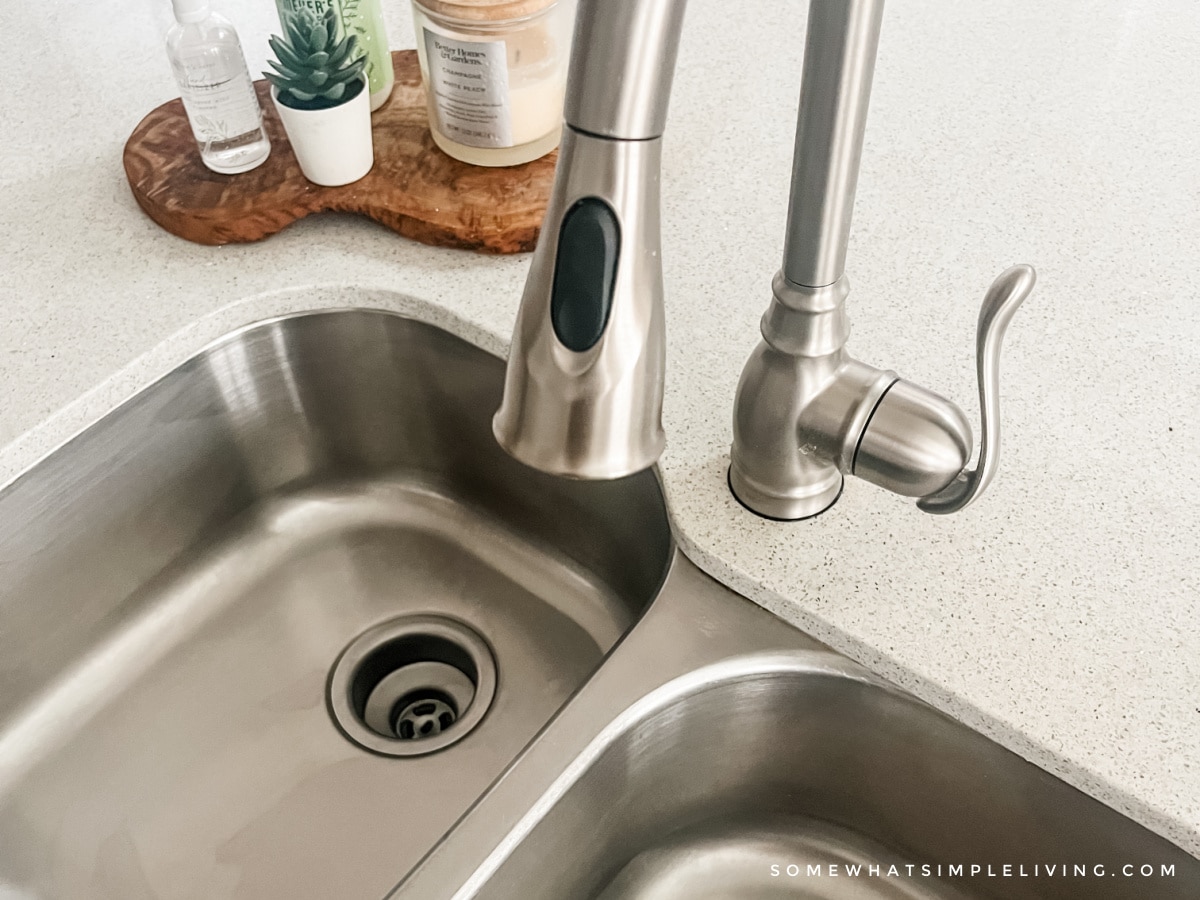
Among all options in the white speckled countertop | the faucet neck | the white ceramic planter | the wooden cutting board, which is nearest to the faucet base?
the white speckled countertop

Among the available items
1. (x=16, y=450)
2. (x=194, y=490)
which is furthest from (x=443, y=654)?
(x=16, y=450)

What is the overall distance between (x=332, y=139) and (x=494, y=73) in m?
0.12

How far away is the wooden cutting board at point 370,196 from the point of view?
68 cm

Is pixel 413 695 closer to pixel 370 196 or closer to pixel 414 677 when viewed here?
pixel 414 677

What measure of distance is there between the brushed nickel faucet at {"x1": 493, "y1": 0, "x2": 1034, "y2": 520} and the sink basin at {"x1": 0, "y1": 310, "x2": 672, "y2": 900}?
16 centimetres

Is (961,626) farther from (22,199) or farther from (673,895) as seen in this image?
(22,199)

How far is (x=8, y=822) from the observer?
2.07 feet

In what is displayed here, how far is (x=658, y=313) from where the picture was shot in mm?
329

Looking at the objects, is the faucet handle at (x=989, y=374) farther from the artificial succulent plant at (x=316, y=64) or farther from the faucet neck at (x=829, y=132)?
the artificial succulent plant at (x=316, y=64)

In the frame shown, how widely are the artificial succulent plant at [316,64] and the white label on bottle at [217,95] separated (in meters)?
0.04

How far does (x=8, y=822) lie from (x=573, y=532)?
16.0 inches

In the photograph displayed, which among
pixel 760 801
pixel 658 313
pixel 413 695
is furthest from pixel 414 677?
pixel 658 313

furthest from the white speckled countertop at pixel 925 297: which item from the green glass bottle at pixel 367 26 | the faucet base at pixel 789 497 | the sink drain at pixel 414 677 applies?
the sink drain at pixel 414 677

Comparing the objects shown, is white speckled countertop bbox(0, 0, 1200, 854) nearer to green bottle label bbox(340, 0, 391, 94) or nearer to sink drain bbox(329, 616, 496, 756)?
green bottle label bbox(340, 0, 391, 94)
